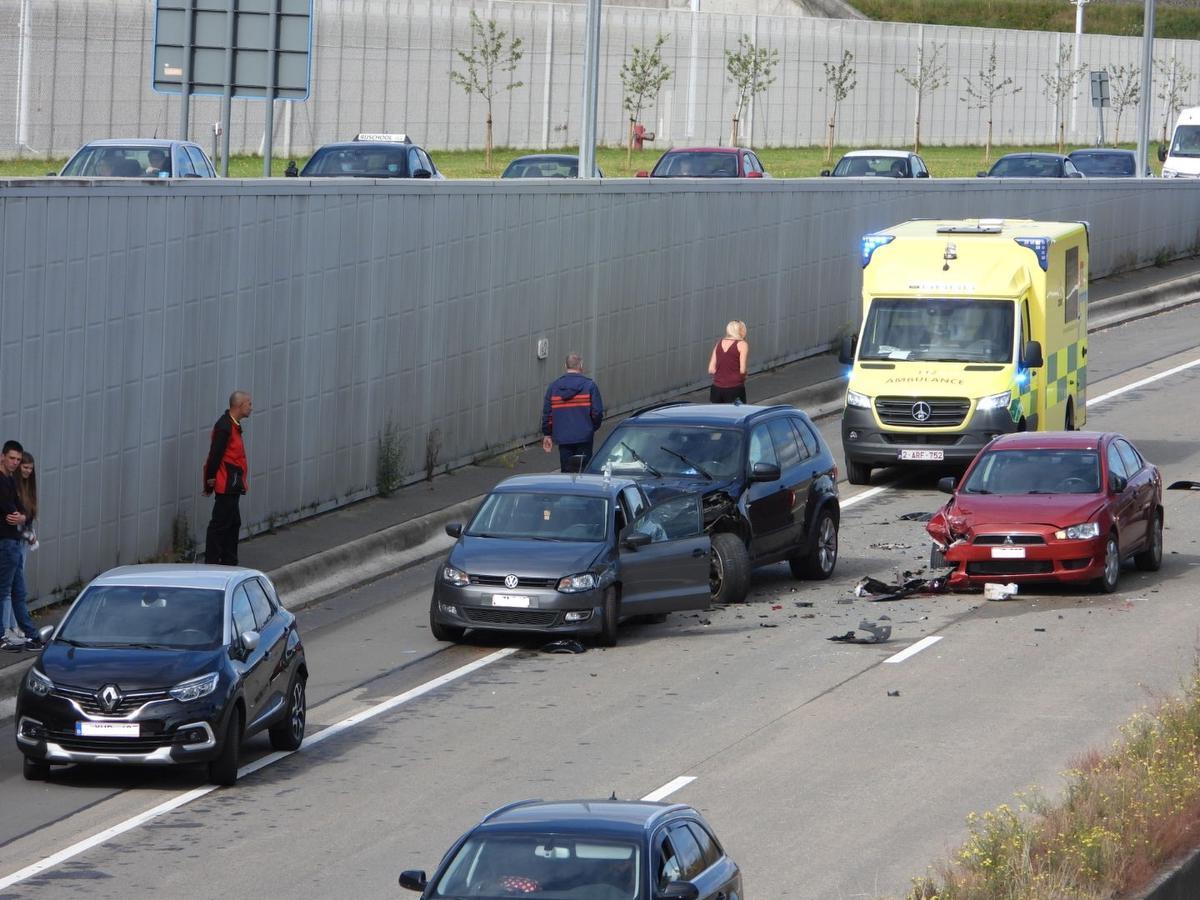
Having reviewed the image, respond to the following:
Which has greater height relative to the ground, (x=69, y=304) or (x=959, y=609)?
(x=69, y=304)

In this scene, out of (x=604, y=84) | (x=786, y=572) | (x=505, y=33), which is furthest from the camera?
(x=604, y=84)

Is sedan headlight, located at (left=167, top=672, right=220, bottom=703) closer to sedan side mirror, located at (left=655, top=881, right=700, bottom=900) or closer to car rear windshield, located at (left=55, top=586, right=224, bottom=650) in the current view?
car rear windshield, located at (left=55, top=586, right=224, bottom=650)

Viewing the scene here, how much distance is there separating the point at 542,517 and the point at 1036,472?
223 inches

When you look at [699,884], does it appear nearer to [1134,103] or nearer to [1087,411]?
[1087,411]

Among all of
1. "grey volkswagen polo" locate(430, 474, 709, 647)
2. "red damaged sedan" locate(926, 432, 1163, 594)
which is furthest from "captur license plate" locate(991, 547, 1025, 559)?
"grey volkswagen polo" locate(430, 474, 709, 647)

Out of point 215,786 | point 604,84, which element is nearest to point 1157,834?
point 215,786

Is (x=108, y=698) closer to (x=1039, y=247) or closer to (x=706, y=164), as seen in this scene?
(x=1039, y=247)

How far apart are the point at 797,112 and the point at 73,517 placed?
168 ft

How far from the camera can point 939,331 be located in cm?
2744

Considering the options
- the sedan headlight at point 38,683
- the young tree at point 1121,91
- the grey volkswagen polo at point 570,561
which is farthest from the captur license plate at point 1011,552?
the young tree at point 1121,91

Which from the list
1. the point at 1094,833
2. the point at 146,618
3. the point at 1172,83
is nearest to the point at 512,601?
the point at 146,618

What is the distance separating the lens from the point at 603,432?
29906 mm

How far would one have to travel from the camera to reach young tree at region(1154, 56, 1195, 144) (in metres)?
82.6

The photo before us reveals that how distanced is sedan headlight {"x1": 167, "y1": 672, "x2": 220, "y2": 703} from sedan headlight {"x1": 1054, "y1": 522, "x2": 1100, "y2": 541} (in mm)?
9417
